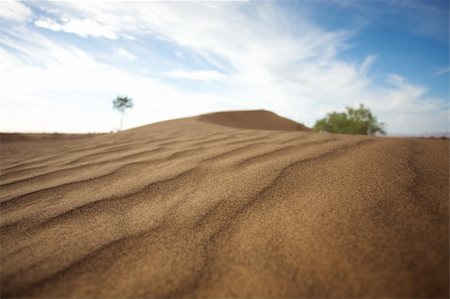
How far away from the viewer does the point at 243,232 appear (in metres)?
0.81

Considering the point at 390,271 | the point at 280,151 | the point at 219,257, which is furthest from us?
the point at 280,151

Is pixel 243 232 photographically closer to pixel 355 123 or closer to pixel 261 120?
pixel 261 120

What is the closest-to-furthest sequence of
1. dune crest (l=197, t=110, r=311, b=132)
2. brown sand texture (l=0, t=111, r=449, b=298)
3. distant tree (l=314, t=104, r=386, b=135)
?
1. brown sand texture (l=0, t=111, r=449, b=298)
2. dune crest (l=197, t=110, r=311, b=132)
3. distant tree (l=314, t=104, r=386, b=135)

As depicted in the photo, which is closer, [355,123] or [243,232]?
[243,232]

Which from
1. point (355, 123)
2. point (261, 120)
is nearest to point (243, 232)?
point (261, 120)

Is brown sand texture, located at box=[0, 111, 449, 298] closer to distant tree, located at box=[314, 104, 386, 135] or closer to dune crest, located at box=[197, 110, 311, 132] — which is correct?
dune crest, located at box=[197, 110, 311, 132]

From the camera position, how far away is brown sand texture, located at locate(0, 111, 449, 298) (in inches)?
24.4

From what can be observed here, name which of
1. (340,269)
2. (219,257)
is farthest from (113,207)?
(340,269)

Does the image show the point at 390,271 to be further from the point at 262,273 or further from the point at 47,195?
the point at 47,195

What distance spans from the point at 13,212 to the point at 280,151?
1.49 m

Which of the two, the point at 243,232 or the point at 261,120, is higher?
the point at 261,120

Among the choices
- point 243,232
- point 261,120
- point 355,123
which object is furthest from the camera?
point 355,123

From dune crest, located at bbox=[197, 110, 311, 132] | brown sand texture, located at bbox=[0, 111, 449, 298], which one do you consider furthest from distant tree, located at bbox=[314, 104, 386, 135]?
brown sand texture, located at bbox=[0, 111, 449, 298]

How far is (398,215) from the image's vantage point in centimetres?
80
